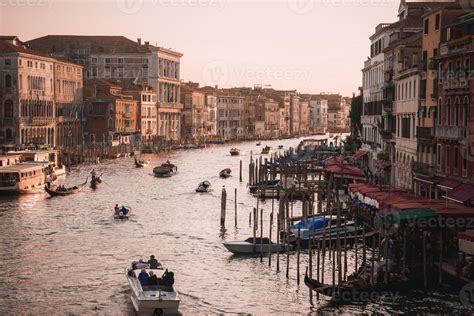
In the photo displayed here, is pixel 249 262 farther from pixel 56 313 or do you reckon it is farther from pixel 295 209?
pixel 295 209

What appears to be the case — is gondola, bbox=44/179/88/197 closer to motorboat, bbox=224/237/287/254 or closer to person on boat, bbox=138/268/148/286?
motorboat, bbox=224/237/287/254

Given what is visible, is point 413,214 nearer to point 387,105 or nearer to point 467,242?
point 467,242

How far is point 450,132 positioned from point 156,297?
388 inches

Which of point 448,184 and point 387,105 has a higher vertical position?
point 387,105

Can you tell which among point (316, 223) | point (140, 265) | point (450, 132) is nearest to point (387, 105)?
point (450, 132)

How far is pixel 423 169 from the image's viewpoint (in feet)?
77.2

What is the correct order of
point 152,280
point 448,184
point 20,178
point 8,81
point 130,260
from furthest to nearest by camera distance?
point 8,81 < point 20,178 < point 448,184 < point 130,260 < point 152,280

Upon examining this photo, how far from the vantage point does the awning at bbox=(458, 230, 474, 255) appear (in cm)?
1530

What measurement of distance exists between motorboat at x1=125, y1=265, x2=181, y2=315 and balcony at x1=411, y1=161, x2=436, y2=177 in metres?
9.50

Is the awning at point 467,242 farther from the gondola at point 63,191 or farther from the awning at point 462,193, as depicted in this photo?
the gondola at point 63,191

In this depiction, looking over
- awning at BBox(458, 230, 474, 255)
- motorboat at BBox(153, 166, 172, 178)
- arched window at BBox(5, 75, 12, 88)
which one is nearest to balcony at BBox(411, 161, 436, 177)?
awning at BBox(458, 230, 474, 255)

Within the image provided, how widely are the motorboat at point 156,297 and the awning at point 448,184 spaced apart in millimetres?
8115

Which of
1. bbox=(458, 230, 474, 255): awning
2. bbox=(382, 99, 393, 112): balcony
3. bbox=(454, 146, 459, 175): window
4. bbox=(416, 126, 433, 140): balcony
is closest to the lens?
bbox=(458, 230, 474, 255): awning

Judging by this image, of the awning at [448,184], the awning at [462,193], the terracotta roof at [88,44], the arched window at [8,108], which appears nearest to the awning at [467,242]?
the awning at [462,193]
